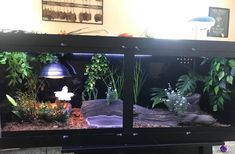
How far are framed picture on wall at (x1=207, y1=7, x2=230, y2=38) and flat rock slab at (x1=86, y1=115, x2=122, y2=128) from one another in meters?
1.12

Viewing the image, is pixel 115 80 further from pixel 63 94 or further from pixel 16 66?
pixel 16 66

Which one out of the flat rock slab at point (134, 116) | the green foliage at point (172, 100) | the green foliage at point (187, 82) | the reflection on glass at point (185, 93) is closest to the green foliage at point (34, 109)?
the flat rock slab at point (134, 116)

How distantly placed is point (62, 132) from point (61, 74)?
0.83ft

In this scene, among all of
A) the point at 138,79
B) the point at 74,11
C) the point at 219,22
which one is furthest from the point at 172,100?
the point at 219,22

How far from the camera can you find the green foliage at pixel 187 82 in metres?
1.12

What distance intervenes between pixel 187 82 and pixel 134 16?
2.37 feet

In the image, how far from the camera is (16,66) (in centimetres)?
97

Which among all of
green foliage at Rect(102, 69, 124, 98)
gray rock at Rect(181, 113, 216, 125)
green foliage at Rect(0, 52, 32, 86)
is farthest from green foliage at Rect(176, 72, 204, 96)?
green foliage at Rect(0, 52, 32, 86)

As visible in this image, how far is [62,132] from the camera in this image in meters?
1.00

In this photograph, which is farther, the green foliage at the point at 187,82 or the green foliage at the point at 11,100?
the green foliage at the point at 187,82

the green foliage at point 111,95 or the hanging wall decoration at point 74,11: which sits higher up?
the hanging wall decoration at point 74,11

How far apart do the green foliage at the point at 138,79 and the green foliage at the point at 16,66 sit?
462mm

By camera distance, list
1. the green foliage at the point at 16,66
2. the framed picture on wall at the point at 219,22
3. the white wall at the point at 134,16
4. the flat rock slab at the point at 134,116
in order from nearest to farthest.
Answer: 1. the green foliage at the point at 16,66
2. the flat rock slab at the point at 134,116
3. the white wall at the point at 134,16
4. the framed picture on wall at the point at 219,22

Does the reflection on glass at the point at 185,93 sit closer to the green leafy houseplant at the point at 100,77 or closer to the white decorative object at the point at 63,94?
the green leafy houseplant at the point at 100,77
